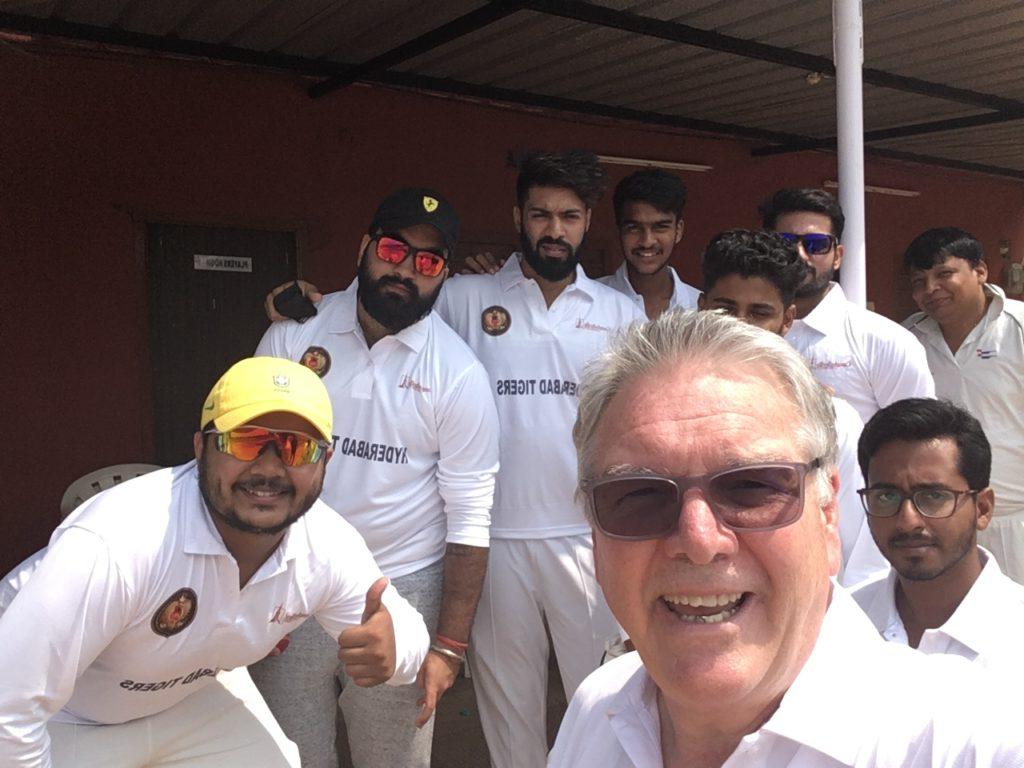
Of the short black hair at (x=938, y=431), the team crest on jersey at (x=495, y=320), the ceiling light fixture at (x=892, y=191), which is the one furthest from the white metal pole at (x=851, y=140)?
the ceiling light fixture at (x=892, y=191)

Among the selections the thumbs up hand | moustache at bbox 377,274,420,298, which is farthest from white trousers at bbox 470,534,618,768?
moustache at bbox 377,274,420,298

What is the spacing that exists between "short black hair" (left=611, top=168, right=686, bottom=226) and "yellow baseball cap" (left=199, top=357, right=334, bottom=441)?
1.71 metres

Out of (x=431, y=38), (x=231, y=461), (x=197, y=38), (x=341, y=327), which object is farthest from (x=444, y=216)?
(x=197, y=38)

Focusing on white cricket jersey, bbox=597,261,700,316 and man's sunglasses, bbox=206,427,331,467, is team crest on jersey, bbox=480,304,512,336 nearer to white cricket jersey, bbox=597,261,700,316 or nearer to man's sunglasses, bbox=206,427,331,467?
white cricket jersey, bbox=597,261,700,316

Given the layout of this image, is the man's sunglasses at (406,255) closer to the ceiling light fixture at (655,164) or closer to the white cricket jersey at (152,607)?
the white cricket jersey at (152,607)

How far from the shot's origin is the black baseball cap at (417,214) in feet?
9.89

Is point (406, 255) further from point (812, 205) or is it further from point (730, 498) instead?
point (730, 498)

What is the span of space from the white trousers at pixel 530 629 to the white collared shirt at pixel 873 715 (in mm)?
1871

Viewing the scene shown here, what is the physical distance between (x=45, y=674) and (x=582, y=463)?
1.42 meters

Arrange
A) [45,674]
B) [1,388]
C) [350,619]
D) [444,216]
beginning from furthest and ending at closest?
[1,388] → [444,216] → [350,619] → [45,674]

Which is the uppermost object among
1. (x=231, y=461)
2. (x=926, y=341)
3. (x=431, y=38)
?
(x=431, y=38)

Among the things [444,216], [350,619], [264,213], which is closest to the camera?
[350,619]

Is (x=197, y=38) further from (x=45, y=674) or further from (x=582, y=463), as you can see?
(x=582, y=463)

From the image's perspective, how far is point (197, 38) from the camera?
16.5 feet
